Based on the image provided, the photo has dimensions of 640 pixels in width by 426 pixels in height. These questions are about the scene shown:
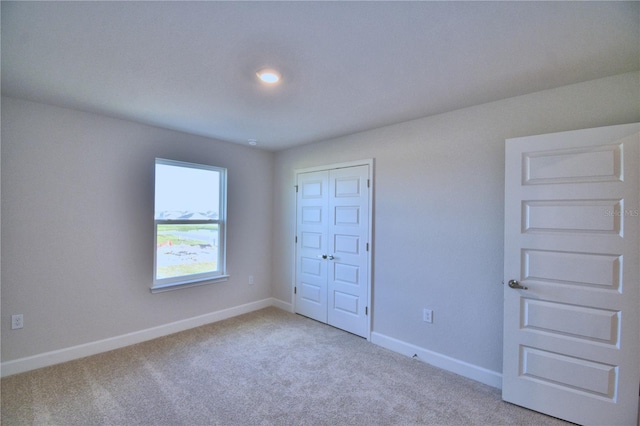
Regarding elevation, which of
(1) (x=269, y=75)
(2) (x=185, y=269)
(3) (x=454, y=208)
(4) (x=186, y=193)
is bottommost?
(2) (x=185, y=269)

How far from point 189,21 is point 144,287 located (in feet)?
9.58

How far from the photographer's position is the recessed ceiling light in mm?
2023

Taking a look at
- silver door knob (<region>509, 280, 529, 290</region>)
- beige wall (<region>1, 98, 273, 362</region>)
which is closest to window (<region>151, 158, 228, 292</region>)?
beige wall (<region>1, 98, 273, 362</region>)

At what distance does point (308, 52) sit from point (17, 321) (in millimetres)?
3377

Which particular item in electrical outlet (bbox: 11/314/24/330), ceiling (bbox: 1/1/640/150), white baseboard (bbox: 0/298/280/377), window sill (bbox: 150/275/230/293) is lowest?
white baseboard (bbox: 0/298/280/377)

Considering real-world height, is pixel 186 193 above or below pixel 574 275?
above

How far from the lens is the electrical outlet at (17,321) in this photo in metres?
2.55

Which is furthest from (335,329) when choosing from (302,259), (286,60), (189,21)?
(189,21)

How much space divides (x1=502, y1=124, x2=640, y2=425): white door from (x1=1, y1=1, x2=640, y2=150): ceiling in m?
0.60

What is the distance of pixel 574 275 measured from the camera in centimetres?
204

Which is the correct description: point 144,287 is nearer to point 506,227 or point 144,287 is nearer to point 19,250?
point 19,250

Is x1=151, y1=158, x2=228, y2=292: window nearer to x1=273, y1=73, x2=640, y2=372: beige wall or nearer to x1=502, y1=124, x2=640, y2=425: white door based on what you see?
x1=273, y1=73, x2=640, y2=372: beige wall

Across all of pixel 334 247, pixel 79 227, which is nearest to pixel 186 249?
pixel 79 227

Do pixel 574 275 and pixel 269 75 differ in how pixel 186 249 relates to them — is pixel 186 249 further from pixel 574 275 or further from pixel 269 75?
pixel 574 275
